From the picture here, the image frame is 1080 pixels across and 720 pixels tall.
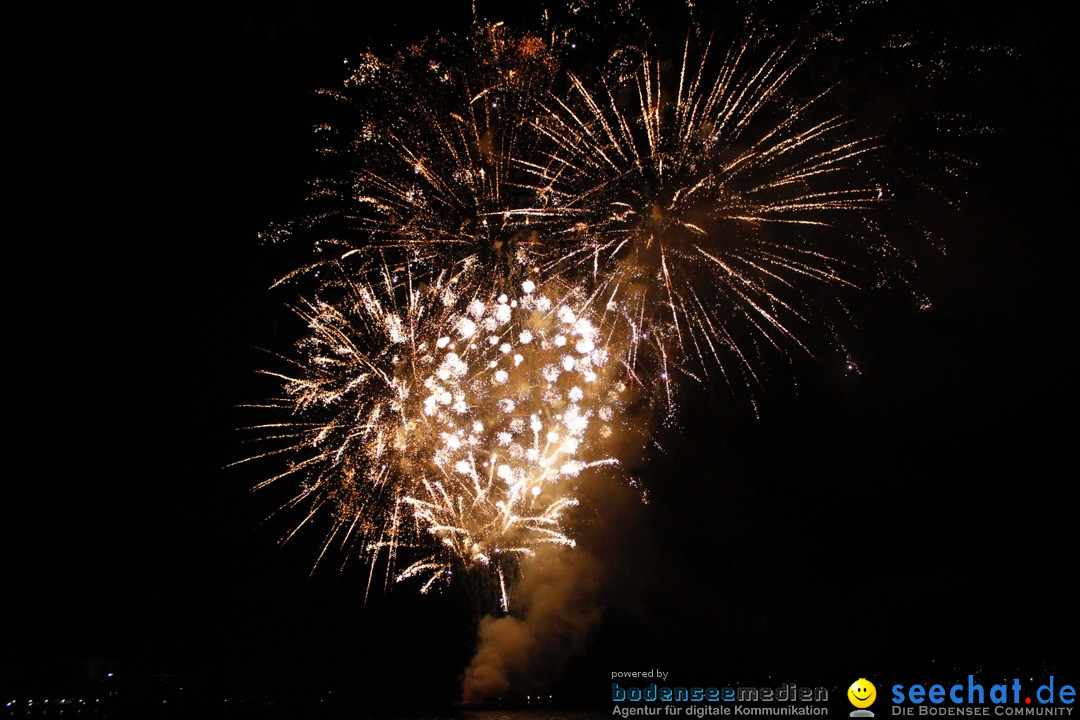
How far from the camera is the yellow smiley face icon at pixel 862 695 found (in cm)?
1078

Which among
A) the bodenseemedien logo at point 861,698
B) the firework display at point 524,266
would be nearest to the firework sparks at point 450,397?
the firework display at point 524,266

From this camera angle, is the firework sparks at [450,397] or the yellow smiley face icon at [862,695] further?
the yellow smiley face icon at [862,695]

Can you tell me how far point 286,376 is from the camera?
1064cm

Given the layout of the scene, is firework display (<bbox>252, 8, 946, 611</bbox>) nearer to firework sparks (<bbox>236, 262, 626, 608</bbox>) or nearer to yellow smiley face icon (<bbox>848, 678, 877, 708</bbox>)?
firework sparks (<bbox>236, 262, 626, 608</bbox>)

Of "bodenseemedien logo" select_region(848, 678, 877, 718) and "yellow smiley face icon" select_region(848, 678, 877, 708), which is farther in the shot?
"yellow smiley face icon" select_region(848, 678, 877, 708)

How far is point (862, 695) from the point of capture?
1107 centimetres

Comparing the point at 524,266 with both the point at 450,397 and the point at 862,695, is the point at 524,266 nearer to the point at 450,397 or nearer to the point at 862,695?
the point at 450,397

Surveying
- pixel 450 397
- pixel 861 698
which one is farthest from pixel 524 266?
pixel 861 698

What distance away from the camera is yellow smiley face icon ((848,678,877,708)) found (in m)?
10.8

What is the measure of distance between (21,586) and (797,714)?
15139 millimetres

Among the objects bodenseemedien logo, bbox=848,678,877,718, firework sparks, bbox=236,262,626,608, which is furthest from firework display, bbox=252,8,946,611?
bodenseemedien logo, bbox=848,678,877,718

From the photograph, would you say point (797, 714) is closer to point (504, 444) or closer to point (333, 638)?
point (504, 444)

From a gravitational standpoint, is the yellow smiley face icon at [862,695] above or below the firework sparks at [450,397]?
below

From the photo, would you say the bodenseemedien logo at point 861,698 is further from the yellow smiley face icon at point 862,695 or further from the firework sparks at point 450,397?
the firework sparks at point 450,397
